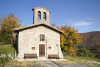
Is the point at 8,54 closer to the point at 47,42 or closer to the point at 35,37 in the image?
the point at 35,37

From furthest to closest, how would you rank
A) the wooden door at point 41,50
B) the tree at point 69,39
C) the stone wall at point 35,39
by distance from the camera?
the tree at point 69,39 → the wooden door at point 41,50 → the stone wall at point 35,39

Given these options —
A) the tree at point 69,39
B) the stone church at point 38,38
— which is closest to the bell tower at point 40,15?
the stone church at point 38,38

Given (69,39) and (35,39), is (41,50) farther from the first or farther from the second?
(69,39)

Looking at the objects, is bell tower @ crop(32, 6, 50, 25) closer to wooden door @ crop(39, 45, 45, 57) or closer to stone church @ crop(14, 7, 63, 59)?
stone church @ crop(14, 7, 63, 59)

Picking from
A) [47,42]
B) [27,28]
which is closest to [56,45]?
[47,42]

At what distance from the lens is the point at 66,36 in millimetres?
29516

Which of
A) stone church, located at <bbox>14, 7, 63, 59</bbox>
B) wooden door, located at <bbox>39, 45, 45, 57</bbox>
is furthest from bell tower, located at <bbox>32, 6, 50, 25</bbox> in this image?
wooden door, located at <bbox>39, 45, 45, 57</bbox>

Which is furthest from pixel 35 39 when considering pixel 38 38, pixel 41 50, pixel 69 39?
pixel 69 39

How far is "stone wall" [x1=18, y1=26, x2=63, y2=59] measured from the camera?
14219 mm

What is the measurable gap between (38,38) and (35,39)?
0.51m

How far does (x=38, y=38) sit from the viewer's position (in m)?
14.9

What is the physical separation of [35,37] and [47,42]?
7.18ft

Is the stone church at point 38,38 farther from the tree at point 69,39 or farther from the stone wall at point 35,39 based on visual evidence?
the tree at point 69,39

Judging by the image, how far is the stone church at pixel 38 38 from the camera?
14234 mm
